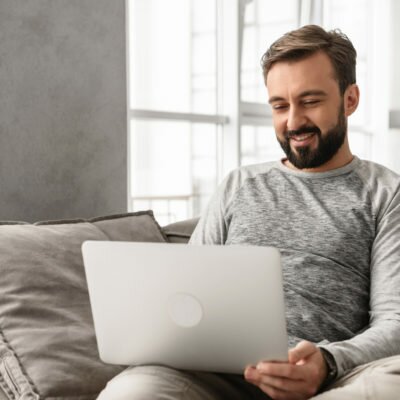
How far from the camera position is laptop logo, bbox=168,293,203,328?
119 centimetres

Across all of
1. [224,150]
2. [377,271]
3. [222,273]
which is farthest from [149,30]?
[222,273]

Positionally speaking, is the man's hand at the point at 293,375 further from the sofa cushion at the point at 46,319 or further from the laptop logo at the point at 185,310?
the sofa cushion at the point at 46,319

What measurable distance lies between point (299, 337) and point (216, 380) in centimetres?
22

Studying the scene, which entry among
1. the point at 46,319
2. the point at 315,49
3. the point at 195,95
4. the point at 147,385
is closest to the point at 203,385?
the point at 147,385

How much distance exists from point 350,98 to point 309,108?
0.15m

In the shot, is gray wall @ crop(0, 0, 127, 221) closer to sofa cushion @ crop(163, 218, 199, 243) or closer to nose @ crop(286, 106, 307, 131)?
sofa cushion @ crop(163, 218, 199, 243)

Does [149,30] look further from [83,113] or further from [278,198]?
[278,198]

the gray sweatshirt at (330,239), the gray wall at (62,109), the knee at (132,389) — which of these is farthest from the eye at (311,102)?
the gray wall at (62,109)

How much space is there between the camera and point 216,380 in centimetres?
141

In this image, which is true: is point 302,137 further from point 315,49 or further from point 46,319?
point 46,319

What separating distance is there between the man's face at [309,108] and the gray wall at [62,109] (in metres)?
0.91

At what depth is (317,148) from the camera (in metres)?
1.74

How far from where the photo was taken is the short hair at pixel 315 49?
1.72 meters

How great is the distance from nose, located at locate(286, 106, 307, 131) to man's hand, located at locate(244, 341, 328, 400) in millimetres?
A: 620
